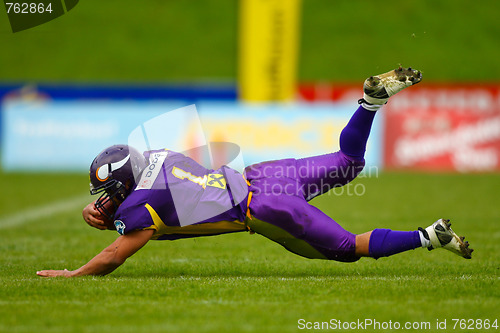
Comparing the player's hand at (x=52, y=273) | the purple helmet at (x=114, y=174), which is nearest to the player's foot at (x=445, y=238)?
the purple helmet at (x=114, y=174)

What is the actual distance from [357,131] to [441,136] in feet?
34.4

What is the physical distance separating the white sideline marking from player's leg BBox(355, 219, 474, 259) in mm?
5402

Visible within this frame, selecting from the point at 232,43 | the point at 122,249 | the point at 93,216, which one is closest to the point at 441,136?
the point at 93,216

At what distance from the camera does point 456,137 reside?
611 inches

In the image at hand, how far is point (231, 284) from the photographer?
17.3 ft

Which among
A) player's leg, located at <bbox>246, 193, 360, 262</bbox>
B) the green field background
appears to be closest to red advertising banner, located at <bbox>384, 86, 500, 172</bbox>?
the green field background

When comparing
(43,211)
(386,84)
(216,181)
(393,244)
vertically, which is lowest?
(43,211)

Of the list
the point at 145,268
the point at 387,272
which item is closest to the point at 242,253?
the point at 145,268

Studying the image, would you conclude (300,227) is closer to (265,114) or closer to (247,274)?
(247,274)

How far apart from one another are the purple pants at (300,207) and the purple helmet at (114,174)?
3.03 feet

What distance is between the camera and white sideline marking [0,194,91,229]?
936 centimetres

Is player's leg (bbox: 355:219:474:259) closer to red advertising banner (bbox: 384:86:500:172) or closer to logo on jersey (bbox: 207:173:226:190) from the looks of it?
logo on jersey (bbox: 207:173:226:190)

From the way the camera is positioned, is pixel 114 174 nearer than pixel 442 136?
Yes

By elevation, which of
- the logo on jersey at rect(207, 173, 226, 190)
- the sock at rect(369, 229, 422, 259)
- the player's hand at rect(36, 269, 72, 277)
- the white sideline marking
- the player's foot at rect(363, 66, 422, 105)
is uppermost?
the player's foot at rect(363, 66, 422, 105)
